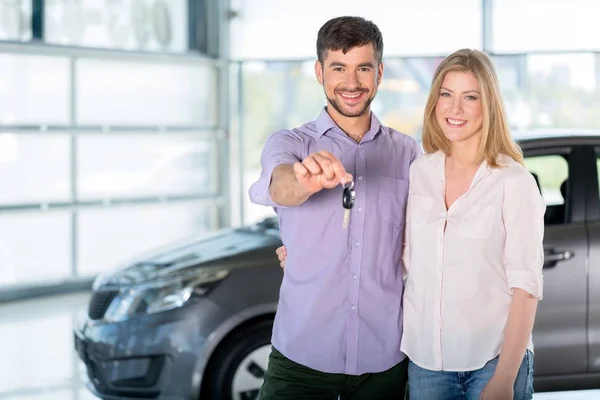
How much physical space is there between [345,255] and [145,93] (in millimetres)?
7497

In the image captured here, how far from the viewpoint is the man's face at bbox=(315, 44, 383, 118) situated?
2641 millimetres

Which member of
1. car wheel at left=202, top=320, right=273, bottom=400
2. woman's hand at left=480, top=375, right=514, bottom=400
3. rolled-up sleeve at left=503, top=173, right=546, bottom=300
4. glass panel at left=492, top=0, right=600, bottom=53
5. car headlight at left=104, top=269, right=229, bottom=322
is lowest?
car wheel at left=202, top=320, right=273, bottom=400

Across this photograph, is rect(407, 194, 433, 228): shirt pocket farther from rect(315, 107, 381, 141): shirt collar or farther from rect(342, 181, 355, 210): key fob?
rect(342, 181, 355, 210): key fob

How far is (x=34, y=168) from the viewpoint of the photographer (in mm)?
8969

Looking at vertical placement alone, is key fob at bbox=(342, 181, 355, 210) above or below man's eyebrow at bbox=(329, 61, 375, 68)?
below

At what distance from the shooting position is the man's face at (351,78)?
2.64 metres

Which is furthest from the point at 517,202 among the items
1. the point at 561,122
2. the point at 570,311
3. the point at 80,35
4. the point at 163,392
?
the point at 80,35

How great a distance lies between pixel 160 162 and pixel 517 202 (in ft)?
25.8

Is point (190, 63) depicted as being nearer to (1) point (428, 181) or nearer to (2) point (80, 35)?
(2) point (80, 35)

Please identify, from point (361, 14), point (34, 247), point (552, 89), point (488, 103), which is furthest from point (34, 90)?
point (488, 103)

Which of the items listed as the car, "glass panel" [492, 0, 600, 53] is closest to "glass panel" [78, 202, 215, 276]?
"glass panel" [492, 0, 600, 53]

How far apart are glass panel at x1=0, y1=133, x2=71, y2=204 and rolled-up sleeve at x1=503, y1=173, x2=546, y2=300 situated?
7.04m

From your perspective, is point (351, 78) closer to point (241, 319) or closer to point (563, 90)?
point (241, 319)

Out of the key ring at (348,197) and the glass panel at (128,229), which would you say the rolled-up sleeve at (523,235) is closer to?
the key ring at (348,197)
